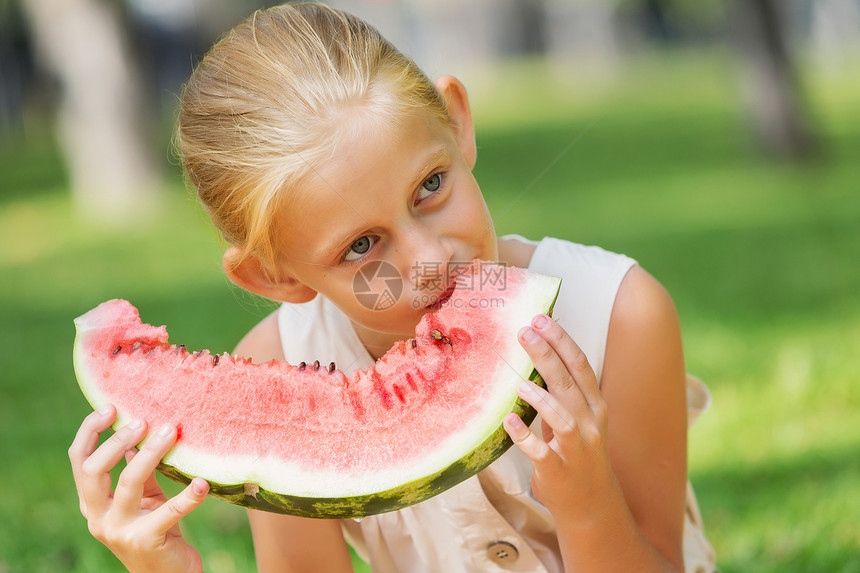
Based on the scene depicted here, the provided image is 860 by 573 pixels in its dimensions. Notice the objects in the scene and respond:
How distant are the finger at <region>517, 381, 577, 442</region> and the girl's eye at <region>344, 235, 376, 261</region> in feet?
1.39

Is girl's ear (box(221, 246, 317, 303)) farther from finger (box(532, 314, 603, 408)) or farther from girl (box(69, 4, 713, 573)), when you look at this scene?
finger (box(532, 314, 603, 408))

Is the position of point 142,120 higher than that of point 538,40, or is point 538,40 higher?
point 142,120

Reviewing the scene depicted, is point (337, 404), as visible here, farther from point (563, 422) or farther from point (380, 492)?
point (563, 422)

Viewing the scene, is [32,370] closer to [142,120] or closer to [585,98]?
[142,120]

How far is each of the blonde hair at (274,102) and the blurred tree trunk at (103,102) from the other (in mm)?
8022

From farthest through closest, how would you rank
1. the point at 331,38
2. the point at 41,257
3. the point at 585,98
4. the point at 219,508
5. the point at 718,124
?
the point at 585,98 → the point at 718,124 → the point at 41,257 → the point at 219,508 → the point at 331,38

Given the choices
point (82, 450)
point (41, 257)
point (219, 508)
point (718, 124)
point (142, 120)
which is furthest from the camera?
point (718, 124)

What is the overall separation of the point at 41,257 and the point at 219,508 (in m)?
5.78

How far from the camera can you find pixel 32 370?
4.85m

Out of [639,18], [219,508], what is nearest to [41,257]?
[219,508]

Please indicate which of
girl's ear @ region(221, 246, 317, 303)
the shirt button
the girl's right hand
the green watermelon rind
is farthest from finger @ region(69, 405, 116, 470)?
the shirt button

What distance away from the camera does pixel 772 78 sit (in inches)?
338

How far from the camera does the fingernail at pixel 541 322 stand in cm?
154

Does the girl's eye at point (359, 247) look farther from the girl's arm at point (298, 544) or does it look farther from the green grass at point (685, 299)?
the green grass at point (685, 299)
